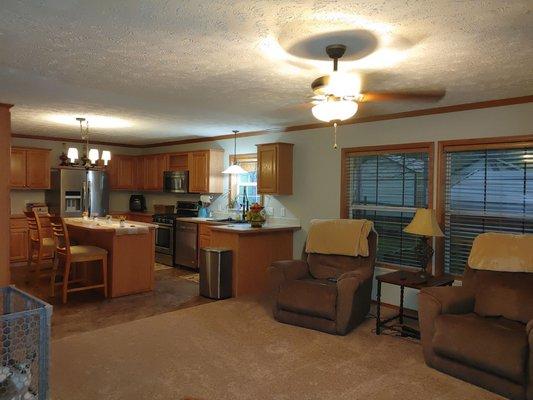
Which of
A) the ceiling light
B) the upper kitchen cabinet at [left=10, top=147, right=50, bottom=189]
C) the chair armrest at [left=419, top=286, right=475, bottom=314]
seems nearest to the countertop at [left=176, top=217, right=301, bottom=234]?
the ceiling light

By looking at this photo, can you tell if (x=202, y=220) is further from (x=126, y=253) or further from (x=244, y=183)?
(x=126, y=253)

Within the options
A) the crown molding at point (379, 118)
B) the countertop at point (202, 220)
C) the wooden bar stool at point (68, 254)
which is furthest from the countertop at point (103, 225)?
the crown molding at point (379, 118)

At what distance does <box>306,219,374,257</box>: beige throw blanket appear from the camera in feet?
14.6

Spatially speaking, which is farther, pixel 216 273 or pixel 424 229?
pixel 216 273

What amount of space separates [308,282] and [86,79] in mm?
2693

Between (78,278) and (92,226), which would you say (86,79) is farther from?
(78,278)

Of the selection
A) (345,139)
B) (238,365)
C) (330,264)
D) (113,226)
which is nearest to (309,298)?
(330,264)

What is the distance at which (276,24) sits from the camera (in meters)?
2.29

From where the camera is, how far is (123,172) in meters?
8.62

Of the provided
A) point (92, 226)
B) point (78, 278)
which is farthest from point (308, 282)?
point (78, 278)

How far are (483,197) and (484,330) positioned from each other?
5.99 ft

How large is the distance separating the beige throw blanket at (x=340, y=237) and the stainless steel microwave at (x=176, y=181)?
11.4ft

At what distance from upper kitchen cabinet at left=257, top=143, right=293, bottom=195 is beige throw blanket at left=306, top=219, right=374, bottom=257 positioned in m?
1.20

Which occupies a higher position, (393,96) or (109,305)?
(393,96)
